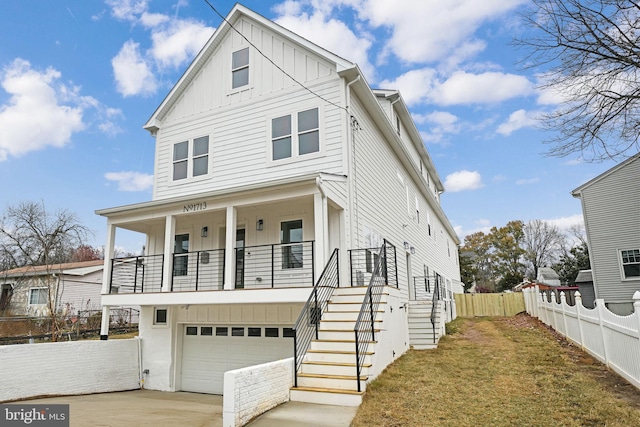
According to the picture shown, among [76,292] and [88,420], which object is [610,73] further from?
[76,292]

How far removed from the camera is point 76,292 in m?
27.0

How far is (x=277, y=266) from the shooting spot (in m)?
10.8

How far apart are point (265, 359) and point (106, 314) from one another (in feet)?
16.0

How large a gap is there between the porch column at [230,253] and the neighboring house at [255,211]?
0.03m

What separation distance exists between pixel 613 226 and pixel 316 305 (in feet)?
59.1

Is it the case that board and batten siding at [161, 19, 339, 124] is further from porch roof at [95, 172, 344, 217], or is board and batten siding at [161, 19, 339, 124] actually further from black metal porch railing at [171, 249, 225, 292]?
black metal porch railing at [171, 249, 225, 292]

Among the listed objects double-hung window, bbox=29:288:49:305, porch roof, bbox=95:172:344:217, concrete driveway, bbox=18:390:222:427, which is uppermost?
porch roof, bbox=95:172:344:217

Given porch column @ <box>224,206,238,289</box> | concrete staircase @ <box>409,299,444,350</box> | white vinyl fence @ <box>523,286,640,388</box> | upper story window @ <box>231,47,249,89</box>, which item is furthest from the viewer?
upper story window @ <box>231,47,249,89</box>

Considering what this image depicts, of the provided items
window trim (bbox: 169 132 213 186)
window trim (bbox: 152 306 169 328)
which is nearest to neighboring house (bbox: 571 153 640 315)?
window trim (bbox: 169 132 213 186)

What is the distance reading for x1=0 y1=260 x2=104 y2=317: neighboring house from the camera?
2533 centimetres

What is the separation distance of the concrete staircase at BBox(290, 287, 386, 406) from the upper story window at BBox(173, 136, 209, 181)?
701cm

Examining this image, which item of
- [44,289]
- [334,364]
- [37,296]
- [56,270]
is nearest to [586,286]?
[334,364]

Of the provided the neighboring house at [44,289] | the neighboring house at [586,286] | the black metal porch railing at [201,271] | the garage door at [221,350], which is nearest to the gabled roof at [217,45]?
the black metal porch railing at [201,271]

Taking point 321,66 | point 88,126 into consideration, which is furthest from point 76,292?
point 321,66
